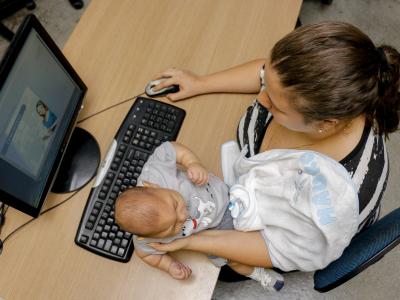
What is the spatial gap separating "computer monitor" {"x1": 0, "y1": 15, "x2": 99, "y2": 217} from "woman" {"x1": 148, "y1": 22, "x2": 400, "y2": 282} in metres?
0.35

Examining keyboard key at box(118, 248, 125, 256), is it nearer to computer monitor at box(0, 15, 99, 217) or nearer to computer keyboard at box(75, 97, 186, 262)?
computer keyboard at box(75, 97, 186, 262)

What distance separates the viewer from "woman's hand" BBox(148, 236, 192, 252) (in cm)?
90

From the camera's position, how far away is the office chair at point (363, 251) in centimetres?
76

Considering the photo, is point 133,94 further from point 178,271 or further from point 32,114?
point 178,271

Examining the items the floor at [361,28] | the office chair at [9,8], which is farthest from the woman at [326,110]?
the office chair at [9,8]

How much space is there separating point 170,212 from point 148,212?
0.05m

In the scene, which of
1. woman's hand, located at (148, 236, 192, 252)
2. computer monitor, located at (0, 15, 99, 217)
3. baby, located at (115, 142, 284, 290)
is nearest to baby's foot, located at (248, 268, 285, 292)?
baby, located at (115, 142, 284, 290)

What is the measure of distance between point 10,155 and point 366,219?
2.76 ft

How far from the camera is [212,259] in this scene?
951 millimetres

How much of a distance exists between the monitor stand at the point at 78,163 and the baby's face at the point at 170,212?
11.3 inches

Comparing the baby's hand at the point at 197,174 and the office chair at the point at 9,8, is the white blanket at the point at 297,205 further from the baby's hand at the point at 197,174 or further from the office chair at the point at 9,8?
the office chair at the point at 9,8

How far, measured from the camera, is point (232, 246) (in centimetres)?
93

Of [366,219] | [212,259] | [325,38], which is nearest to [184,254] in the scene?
[212,259]

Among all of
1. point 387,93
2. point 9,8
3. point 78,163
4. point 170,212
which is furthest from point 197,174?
point 9,8
